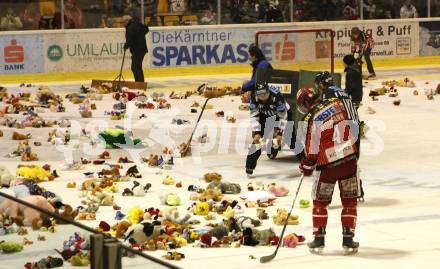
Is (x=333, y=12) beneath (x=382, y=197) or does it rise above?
above

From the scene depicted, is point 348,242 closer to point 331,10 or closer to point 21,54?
point 21,54

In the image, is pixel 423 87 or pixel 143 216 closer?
pixel 143 216

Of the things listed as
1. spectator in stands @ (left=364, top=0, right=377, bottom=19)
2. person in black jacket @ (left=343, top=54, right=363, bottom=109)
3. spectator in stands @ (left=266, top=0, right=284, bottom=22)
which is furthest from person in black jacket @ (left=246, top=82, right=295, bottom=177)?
spectator in stands @ (left=364, top=0, right=377, bottom=19)

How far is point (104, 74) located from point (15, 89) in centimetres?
342

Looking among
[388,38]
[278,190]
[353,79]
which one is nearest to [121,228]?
[278,190]

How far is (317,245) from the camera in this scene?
462 inches

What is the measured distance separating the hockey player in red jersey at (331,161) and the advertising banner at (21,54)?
2070cm

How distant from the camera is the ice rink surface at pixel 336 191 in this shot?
11.5 metres

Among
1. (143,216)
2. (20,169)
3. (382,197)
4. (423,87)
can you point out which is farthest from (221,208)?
(423,87)

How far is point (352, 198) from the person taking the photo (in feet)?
38.4

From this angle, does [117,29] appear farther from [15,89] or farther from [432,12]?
[432,12]

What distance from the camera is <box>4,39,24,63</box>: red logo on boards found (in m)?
31.3

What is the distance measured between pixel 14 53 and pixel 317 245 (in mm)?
21015

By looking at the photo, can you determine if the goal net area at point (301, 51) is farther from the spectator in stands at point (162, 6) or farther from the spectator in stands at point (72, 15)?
the spectator in stands at point (72, 15)
